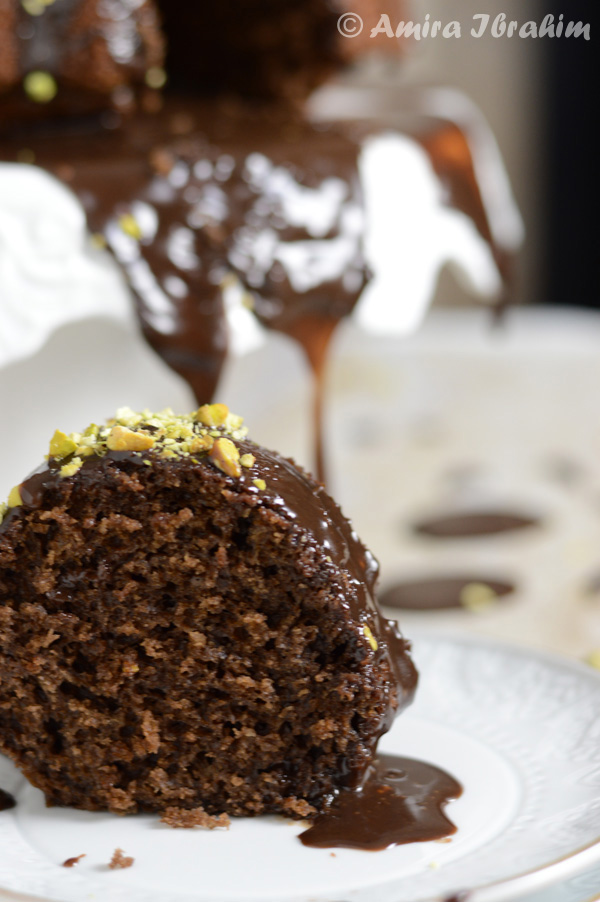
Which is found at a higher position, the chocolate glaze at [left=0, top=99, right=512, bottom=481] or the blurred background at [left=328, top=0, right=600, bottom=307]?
the blurred background at [left=328, top=0, right=600, bottom=307]

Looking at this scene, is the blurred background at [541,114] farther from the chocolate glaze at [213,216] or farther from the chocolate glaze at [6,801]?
the chocolate glaze at [6,801]

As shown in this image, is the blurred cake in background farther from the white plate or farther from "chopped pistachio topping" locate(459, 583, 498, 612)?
the white plate

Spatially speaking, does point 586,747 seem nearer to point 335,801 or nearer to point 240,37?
point 335,801

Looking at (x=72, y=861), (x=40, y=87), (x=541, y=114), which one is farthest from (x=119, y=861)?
(x=541, y=114)

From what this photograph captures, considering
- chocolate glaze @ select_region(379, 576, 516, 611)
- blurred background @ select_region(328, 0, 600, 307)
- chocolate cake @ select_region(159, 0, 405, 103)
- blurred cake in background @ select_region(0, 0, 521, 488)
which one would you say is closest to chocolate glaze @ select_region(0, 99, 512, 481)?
blurred cake in background @ select_region(0, 0, 521, 488)

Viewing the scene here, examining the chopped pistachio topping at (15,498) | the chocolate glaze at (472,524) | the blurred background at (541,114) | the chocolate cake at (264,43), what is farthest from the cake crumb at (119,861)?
the blurred background at (541,114)
